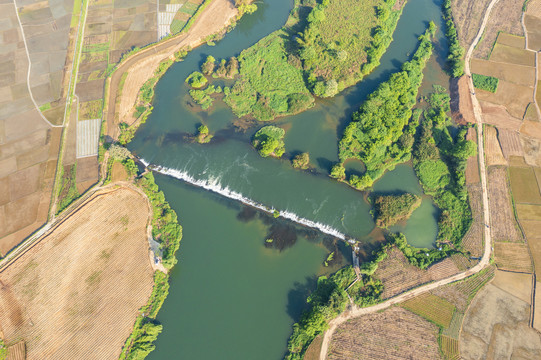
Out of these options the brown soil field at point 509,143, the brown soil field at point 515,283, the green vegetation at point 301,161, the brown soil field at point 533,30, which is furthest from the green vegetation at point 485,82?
the green vegetation at point 301,161

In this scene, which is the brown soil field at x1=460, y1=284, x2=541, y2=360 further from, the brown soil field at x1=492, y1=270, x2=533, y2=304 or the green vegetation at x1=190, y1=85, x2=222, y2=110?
the green vegetation at x1=190, y1=85, x2=222, y2=110

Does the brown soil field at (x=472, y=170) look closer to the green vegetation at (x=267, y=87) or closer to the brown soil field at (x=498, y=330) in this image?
the brown soil field at (x=498, y=330)

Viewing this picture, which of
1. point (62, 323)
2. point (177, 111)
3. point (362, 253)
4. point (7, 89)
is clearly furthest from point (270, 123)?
point (7, 89)

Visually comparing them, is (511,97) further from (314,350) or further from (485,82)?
(314,350)

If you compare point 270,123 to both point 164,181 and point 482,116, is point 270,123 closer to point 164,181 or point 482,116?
point 164,181

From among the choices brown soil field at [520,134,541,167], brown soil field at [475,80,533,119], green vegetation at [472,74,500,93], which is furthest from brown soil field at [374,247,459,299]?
green vegetation at [472,74,500,93]
